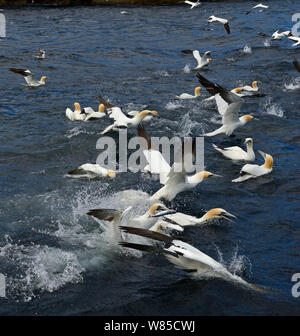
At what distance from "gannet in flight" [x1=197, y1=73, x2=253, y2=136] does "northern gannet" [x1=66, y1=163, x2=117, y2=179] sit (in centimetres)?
323

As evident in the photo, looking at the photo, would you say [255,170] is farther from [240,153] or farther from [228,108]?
[228,108]

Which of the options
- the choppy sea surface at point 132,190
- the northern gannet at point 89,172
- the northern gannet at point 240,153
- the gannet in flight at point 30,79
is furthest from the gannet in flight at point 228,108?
the gannet in flight at point 30,79

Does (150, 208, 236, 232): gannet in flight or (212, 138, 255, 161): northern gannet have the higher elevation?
(150, 208, 236, 232): gannet in flight

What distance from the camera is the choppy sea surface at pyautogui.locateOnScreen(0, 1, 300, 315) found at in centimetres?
772

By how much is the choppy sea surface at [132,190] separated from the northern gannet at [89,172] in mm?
166

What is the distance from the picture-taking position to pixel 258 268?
8.38 meters

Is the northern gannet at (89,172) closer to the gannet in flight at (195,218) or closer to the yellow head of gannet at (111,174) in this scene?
the yellow head of gannet at (111,174)

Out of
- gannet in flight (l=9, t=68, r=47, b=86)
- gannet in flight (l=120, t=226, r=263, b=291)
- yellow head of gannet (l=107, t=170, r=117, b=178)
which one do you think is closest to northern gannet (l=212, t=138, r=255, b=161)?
yellow head of gannet (l=107, t=170, r=117, b=178)

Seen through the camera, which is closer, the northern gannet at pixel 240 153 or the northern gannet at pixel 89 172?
the northern gannet at pixel 89 172

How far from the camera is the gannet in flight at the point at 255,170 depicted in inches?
460

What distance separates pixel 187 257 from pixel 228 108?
6953 millimetres

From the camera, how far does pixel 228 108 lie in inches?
546

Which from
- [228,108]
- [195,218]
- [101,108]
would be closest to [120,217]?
[195,218]

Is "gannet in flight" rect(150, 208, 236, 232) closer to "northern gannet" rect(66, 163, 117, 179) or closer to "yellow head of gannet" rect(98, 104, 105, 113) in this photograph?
"northern gannet" rect(66, 163, 117, 179)
